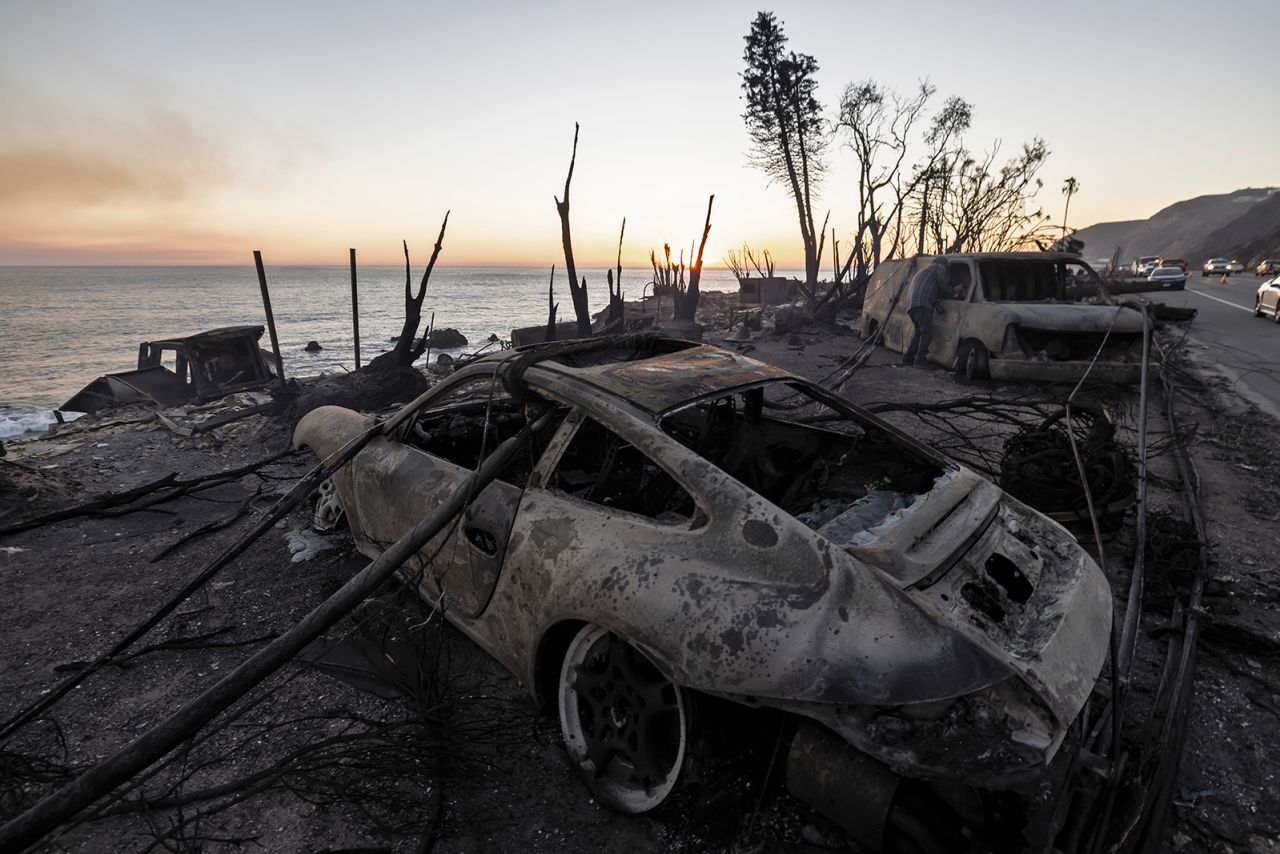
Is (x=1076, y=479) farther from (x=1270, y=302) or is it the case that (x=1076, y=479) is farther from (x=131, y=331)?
(x=131, y=331)

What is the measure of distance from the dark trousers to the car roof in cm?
792

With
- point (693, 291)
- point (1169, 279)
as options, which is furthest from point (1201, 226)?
point (693, 291)

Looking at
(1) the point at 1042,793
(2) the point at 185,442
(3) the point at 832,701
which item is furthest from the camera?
(2) the point at 185,442

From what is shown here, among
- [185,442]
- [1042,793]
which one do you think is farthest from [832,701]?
[185,442]

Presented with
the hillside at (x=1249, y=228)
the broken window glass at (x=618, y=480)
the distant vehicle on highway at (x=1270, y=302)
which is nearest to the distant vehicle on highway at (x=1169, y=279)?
the distant vehicle on highway at (x=1270, y=302)

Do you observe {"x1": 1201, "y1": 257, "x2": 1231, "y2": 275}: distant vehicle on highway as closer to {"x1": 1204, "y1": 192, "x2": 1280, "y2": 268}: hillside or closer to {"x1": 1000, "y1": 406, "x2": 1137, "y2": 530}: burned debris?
{"x1": 1000, "y1": 406, "x2": 1137, "y2": 530}: burned debris

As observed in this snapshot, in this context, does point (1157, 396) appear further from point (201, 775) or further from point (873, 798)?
point (201, 775)

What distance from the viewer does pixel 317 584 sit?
155 inches

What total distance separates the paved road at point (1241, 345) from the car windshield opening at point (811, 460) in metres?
7.06

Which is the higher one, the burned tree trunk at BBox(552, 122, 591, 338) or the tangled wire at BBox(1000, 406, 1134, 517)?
the burned tree trunk at BBox(552, 122, 591, 338)

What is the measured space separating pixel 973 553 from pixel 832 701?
34.7 inches

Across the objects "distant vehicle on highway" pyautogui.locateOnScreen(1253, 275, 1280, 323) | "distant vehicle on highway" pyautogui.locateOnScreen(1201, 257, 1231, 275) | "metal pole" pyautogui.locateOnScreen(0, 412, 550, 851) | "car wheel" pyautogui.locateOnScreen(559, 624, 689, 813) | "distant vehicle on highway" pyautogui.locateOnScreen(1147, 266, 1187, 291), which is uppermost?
"distant vehicle on highway" pyautogui.locateOnScreen(1201, 257, 1231, 275)

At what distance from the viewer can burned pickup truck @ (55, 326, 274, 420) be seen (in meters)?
12.2

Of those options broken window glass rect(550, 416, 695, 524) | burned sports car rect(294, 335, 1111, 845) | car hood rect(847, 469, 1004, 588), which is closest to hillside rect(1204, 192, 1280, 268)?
car hood rect(847, 469, 1004, 588)
